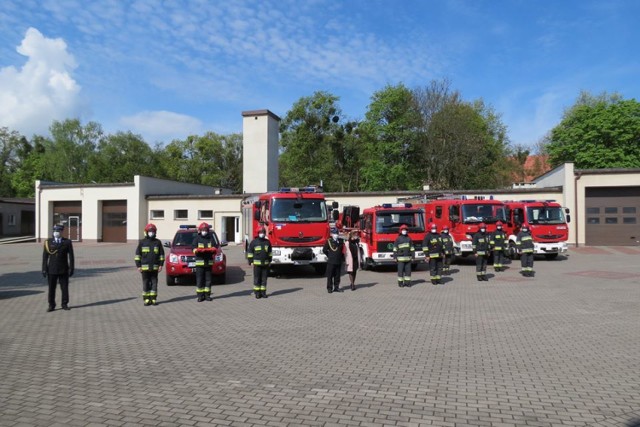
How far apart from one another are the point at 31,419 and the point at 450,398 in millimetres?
3945

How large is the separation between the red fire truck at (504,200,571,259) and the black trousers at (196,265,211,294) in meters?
14.1

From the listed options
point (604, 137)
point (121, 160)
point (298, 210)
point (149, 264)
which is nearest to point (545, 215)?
point (298, 210)

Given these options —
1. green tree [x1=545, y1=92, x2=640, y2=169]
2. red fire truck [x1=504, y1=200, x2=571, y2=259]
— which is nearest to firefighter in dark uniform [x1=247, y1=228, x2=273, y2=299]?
red fire truck [x1=504, y1=200, x2=571, y2=259]

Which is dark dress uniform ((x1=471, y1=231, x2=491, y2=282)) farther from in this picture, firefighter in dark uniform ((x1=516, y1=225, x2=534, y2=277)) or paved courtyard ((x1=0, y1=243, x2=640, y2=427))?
paved courtyard ((x1=0, y1=243, x2=640, y2=427))

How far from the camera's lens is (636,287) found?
42.9ft

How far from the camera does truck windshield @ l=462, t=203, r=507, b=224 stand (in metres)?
19.9

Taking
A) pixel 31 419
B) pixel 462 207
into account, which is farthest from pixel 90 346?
pixel 462 207

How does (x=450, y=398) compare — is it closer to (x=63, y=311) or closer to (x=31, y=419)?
(x=31, y=419)

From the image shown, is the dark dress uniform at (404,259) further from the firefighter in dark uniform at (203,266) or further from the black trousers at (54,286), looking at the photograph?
the black trousers at (54,286)

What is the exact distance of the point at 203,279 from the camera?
11539mm

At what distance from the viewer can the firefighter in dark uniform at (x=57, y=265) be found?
10336 mm

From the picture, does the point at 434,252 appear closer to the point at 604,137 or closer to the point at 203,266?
the point at 203,266

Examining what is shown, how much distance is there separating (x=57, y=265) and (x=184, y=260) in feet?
13.2

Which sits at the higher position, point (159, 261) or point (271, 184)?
point (271, 184)
